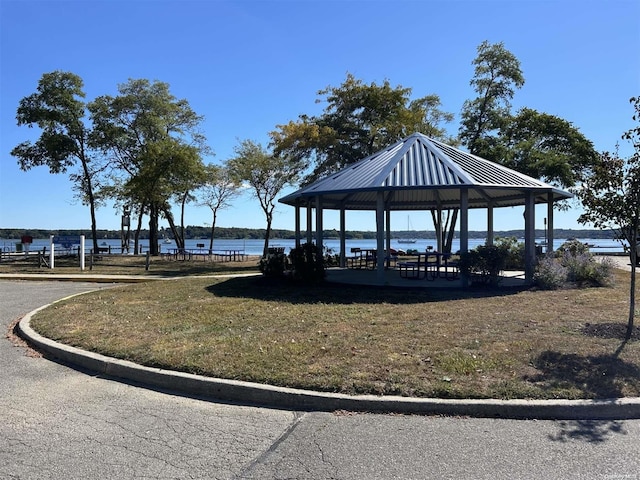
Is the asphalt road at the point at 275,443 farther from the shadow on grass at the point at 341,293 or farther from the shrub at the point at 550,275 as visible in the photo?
the shrub at the point at 550,275

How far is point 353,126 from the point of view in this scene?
2752 cm

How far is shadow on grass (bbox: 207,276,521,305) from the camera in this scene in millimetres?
10578

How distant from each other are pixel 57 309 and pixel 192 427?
6.92 meters

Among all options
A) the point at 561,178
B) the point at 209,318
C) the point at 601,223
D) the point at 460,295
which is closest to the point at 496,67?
the point at 561,178

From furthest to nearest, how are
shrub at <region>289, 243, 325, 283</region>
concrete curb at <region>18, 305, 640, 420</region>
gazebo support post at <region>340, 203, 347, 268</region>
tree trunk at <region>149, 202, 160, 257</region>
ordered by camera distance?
tree trunk at <region>149, 202, 160, 257</region> < gazebo support post at <region>340, 203, 347, 268</region> < shrub at <region>289, 243, 325, 283</region> < concrete curb at <region>18, 305, 640, 420</region>

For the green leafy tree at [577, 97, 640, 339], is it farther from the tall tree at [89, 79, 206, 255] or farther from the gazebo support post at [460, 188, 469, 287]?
the tall tree at [89, 79, 206, 255]

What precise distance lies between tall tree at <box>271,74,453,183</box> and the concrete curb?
2223cm

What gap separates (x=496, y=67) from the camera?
26.6 metres

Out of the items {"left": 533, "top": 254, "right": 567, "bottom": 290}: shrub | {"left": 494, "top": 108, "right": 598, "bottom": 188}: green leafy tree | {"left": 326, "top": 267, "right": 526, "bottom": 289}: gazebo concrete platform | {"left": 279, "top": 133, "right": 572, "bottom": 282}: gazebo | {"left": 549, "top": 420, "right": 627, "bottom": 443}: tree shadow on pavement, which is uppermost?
{"left": 494, "top": 108, "right": 598, "bottom": 188}: green leafy tree

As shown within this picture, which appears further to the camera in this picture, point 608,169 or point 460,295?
point 460,295

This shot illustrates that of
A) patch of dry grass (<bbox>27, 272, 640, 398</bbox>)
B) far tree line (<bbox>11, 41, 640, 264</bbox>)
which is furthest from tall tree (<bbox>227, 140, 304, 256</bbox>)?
patch of dry grass (<bbox>27, 272, 640, 398</bbox>)

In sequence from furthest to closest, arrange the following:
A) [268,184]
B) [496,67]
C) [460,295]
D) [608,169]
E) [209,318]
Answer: [268,184]
[496,67]
[460,295]
[209,318]
[608,169]

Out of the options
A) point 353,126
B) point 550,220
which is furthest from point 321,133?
point 550,220

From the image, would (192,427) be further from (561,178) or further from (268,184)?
(268,184)
